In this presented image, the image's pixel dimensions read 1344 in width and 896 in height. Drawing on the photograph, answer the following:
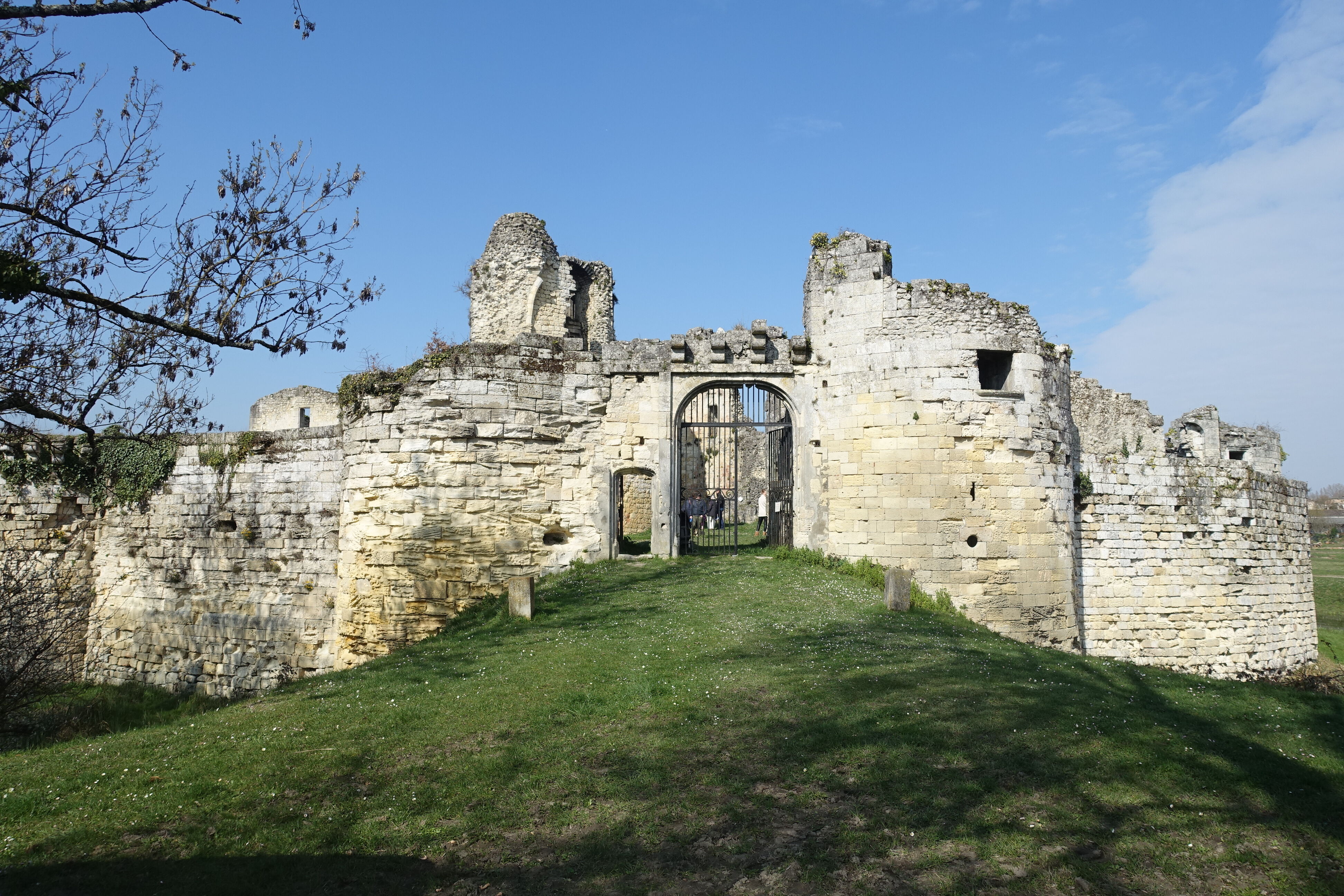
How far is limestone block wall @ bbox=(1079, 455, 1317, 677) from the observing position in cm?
1575

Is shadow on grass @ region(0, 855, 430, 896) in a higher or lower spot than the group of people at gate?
lower

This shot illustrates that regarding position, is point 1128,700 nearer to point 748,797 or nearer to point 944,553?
point 748,797

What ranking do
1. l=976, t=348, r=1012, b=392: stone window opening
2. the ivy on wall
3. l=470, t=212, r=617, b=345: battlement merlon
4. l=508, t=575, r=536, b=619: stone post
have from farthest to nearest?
l=470, t=212, r=617, b=345: battlement merlon, the ivy on wall, l=976, t=348, r=1012, b=392: stone window opening, l=508, t=575, r=536, b=619: stone post

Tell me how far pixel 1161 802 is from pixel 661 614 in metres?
6.64

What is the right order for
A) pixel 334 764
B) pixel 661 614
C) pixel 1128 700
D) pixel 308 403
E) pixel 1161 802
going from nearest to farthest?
pixel 1161 802 < pixel 334 764 < pixel 1128 700 < pixel 661 614 < pixel 308 403

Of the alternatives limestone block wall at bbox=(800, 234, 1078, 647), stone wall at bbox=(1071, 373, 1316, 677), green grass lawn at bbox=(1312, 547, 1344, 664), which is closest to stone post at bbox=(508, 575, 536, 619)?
limestone block wall at bbox=(800, 234, 1078, 647)

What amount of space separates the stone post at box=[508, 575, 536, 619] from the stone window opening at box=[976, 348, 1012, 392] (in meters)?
7.94

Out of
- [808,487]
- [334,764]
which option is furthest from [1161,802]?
[808,487]

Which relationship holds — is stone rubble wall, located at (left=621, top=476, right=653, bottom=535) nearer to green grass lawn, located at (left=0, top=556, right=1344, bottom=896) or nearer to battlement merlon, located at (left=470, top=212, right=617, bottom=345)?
battlement merlon, located at (left=470, top=212, right=617, bottom=345)

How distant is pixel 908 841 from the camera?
16.9 feet

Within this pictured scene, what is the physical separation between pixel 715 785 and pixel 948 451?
30.3ft

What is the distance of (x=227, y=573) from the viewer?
1566 centimetres

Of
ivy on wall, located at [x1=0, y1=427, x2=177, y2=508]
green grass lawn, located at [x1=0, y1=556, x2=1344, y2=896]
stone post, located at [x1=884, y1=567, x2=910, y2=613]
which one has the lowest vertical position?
green grass lawn, located at [x1=0, y1=556, x2=1344, y2=896]

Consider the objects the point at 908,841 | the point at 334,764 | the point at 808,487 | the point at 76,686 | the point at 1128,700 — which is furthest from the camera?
the point at 76,686
